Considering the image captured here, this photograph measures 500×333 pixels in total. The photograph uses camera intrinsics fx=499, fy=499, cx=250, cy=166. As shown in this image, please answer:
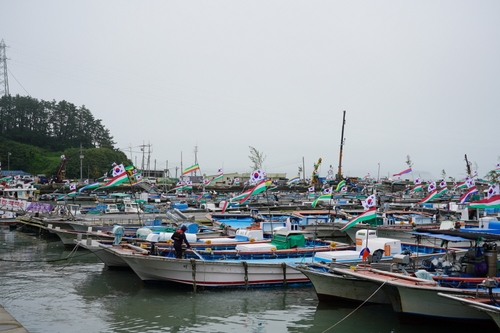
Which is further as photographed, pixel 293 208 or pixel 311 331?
pixel 293 208

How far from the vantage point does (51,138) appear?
4919 inches

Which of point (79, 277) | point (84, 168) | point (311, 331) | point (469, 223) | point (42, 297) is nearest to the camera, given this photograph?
point (311, 331)

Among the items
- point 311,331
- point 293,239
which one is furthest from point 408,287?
point 293,239

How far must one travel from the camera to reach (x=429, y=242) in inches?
1222

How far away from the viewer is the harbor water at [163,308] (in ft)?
54.5

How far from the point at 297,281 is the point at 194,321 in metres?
6.20

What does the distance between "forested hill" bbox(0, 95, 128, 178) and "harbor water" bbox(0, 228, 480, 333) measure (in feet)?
288

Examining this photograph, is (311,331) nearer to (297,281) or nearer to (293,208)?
(297,281)

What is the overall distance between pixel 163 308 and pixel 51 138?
116457 millimetres

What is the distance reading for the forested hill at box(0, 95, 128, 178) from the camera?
110 metres

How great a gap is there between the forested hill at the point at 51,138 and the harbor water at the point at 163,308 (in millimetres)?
87848

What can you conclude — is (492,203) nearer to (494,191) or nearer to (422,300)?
(494,191)

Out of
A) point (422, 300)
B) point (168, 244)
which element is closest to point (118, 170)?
point (168, 244)

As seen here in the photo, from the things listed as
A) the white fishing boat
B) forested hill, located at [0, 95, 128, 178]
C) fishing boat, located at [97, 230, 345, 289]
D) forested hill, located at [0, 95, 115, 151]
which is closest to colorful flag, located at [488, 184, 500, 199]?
fishing boat, located at [97, 230, 345, 289]
